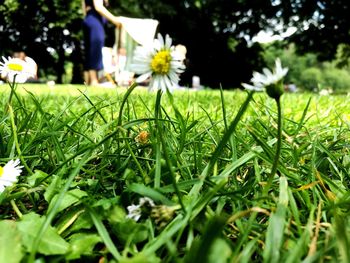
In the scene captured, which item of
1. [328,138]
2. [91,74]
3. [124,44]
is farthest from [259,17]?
[328,138]

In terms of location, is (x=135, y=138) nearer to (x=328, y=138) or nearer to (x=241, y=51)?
(x=328, y=138)

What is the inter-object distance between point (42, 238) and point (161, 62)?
0.99 feet

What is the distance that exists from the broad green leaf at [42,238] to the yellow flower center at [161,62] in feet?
0.93

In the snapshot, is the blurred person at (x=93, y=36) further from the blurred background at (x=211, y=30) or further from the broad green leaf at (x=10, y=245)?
the blurred background at (x=211, y=30)

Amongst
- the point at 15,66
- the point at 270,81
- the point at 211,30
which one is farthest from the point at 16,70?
the point at 211,30

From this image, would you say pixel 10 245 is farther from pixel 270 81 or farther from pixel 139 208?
pixel 270 81

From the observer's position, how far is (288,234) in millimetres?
656

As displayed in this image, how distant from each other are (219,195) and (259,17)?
18736 millimetres

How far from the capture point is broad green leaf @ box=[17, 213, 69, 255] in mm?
631

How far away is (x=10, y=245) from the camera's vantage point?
587 millimetres

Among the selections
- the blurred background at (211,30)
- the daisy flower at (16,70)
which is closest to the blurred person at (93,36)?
the daisy flower at (16,70)

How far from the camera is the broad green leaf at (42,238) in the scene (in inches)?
24.8

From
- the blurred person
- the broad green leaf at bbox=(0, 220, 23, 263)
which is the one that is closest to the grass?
the broad green leaf at bbox=(0, 220, 23, 263)

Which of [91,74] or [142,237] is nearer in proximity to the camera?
[142,237]
